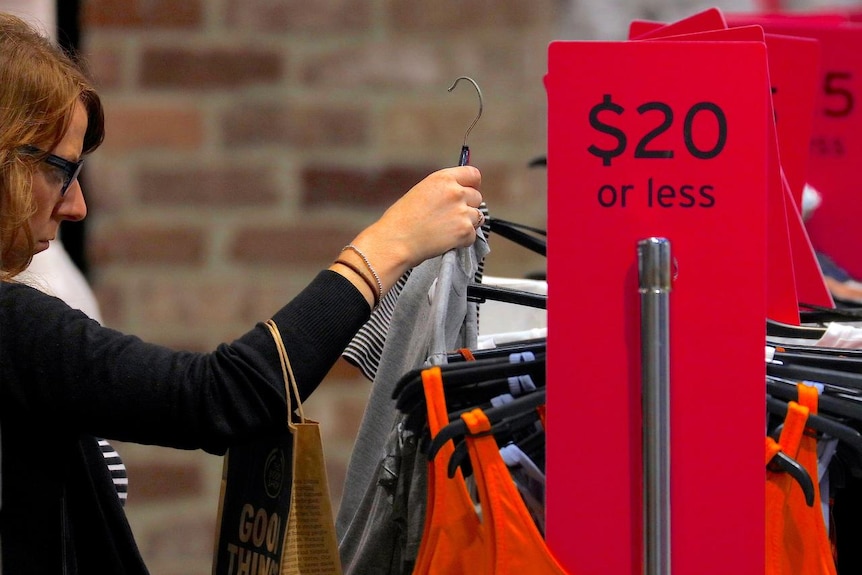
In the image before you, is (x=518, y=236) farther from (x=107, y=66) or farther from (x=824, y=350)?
(x=107, y=66)

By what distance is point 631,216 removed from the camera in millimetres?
801

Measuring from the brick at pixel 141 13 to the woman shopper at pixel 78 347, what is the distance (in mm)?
844

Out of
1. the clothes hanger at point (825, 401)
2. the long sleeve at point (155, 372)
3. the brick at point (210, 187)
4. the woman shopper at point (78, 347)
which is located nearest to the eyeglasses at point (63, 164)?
the woman shopper at point (78, 347)

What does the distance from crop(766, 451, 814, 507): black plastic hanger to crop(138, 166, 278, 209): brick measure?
114cm

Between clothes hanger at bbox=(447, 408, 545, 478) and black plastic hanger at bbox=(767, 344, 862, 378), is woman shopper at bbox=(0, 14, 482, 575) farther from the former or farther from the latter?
black plastic hanger at bbox=(767, 344, 862, 378)

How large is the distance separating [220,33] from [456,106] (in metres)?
0.40

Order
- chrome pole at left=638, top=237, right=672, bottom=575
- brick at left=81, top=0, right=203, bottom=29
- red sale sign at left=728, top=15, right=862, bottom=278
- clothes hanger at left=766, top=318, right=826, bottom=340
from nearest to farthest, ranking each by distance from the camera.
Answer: chrome pole at left=638, top=237, right=672, bottom=575, clothes hanger at left=766, top=318, right=826, bottom=340, red sale sign at left=728, top=15, right=862, bottom=278, brick at left=81, top=0, right=203, bottom=29

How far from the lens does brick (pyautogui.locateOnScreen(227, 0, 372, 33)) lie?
70.0 inches

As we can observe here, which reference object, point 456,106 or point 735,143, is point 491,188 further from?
point 735,143

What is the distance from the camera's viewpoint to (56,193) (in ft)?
3.04

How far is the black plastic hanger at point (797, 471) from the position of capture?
2.69 ft

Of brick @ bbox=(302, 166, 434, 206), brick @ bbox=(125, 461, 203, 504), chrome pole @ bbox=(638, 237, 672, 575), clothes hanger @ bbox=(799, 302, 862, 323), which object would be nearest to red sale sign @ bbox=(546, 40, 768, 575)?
chrome pole @ bbox=(638, 237, 672, 575)

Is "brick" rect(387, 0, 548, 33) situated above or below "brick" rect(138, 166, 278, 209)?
above

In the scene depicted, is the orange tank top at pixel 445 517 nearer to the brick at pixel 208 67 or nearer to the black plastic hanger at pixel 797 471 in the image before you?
the black plastic hanger at pixel 797 471
